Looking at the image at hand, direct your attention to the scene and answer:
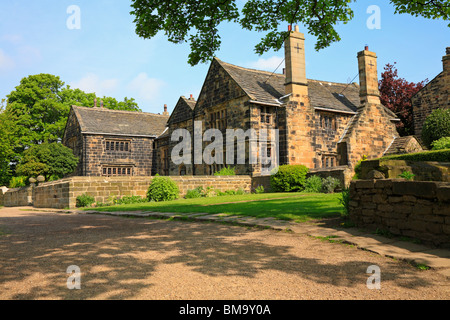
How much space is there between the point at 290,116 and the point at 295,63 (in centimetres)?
354

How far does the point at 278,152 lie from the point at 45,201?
50.0 ft

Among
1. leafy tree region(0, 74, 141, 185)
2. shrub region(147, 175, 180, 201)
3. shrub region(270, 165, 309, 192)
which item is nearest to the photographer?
shrub region(147, 175, 180, 201)

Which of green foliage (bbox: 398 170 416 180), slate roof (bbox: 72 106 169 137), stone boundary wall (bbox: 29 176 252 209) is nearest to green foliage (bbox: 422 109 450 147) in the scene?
stone boundary wall (bbox: 29 176 252 209)

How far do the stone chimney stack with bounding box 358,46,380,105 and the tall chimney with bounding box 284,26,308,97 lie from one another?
4.67 meters

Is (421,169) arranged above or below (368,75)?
below

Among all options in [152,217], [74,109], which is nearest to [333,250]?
[152,217]

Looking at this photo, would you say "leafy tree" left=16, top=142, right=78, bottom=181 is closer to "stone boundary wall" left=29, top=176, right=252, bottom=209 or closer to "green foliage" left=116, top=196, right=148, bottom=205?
"stone boundary wall" left=29, top=176, right=252, bottom=209

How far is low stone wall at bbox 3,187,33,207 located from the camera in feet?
87.7

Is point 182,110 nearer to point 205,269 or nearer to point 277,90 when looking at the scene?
point 277,90

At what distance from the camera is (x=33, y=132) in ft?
136

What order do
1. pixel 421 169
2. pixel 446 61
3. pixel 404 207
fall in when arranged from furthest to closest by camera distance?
1. pixel 446 61
2. pixel 421 169
3. pixel 404 207

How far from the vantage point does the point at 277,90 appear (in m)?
25.9

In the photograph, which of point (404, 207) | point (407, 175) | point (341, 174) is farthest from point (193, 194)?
point (404, 207)

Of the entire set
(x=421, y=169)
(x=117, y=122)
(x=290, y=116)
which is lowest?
(x=421, y=169)
